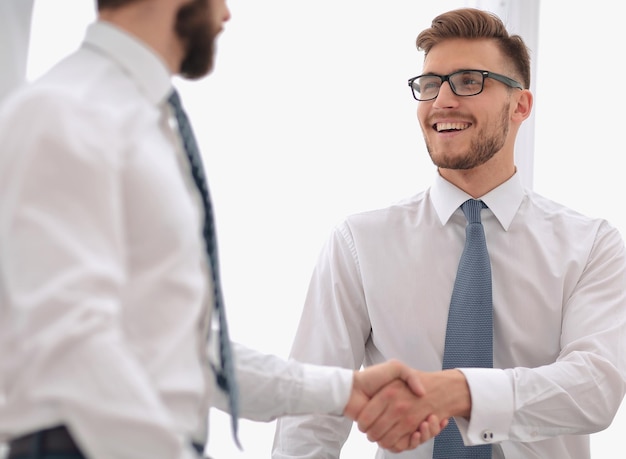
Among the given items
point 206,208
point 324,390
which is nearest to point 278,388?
point 324,390

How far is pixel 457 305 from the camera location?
2162mm

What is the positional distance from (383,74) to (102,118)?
5.67 ft

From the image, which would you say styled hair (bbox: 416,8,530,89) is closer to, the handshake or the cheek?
the cheek

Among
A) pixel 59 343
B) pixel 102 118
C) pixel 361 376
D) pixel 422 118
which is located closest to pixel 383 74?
pixel 422 118

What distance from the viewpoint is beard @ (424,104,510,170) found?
7.50 ft

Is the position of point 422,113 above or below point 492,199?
above

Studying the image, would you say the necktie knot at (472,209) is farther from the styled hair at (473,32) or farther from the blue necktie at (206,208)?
the blue necktie at (206,208)

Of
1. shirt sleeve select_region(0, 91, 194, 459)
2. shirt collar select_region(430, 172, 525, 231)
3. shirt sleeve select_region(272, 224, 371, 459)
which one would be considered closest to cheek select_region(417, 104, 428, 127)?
shirt collar select_region(430, 172, 525, 231)

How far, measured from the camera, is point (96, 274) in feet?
3.06

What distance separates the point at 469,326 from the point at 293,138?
784 mm

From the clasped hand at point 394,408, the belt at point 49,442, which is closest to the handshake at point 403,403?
the clasped hand at point 394,408

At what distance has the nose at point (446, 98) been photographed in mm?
2303

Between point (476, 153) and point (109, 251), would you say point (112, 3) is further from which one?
point (476, 153)

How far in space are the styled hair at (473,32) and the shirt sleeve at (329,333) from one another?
62 cm
